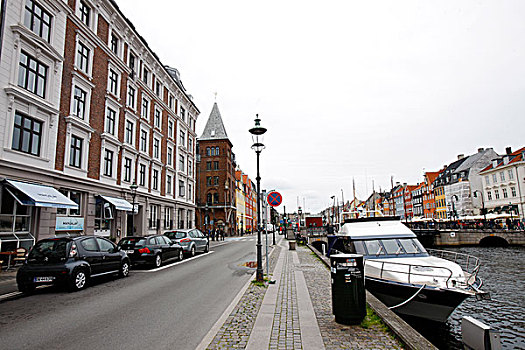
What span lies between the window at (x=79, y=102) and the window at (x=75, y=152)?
4.94ft

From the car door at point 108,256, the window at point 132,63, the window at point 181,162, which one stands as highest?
the window at point 132,63

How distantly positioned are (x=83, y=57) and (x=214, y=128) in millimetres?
45698

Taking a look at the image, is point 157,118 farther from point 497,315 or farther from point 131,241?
point 497,315

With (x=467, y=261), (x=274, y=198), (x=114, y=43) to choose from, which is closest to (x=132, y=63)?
(x=114, y=43)

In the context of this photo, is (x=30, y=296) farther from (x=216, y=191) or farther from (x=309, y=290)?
(x=216, y=191)

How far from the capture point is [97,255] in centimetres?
1041

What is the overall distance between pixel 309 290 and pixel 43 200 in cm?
1314

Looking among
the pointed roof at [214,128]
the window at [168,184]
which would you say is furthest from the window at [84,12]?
the pointed roof at [214,128]

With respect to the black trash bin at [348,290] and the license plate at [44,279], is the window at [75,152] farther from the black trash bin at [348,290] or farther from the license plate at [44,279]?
the black trash bin at [348,290]

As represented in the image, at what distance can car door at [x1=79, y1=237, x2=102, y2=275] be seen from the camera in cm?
988

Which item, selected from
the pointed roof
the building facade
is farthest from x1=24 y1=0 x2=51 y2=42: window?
the building facade

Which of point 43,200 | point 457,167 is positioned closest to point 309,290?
point 43,200

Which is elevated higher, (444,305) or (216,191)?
(216,191)

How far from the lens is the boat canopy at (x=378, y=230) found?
36.3 feet
